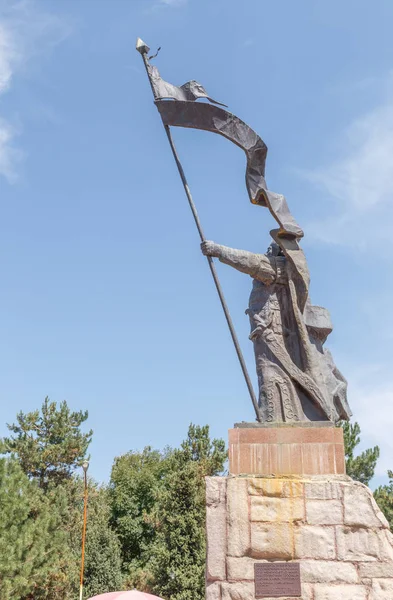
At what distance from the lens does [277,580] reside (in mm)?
5902

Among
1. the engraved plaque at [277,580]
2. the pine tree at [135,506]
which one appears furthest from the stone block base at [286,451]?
the pine tree at [135,506]

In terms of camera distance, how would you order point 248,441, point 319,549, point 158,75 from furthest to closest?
point 158,75 < point 248,441 < point 319,549

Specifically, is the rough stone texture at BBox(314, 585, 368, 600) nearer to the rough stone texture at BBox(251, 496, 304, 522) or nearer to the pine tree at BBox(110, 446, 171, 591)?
the rough stone texture at BBox(251, 496, 304, 522)

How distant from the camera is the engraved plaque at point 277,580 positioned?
231 inches

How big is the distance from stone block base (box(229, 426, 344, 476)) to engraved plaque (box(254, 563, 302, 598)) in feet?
2.71

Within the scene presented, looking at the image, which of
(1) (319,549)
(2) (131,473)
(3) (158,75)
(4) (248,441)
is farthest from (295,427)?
(2) (131,473)

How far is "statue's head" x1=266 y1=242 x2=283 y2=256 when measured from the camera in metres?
7.48

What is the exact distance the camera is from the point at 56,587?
21562 mm

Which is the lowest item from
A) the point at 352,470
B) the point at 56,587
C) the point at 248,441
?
the point at 56,587

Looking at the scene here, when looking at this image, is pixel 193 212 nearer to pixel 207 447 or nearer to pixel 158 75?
pixel 158 75

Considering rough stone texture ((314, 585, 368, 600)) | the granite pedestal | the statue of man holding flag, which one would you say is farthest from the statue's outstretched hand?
rough stone texture ((314, 585, 368, 600))

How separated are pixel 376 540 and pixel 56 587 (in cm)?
1816

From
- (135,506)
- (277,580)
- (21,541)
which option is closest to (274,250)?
A: (277,580)

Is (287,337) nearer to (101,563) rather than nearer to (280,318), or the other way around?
(280,318)
